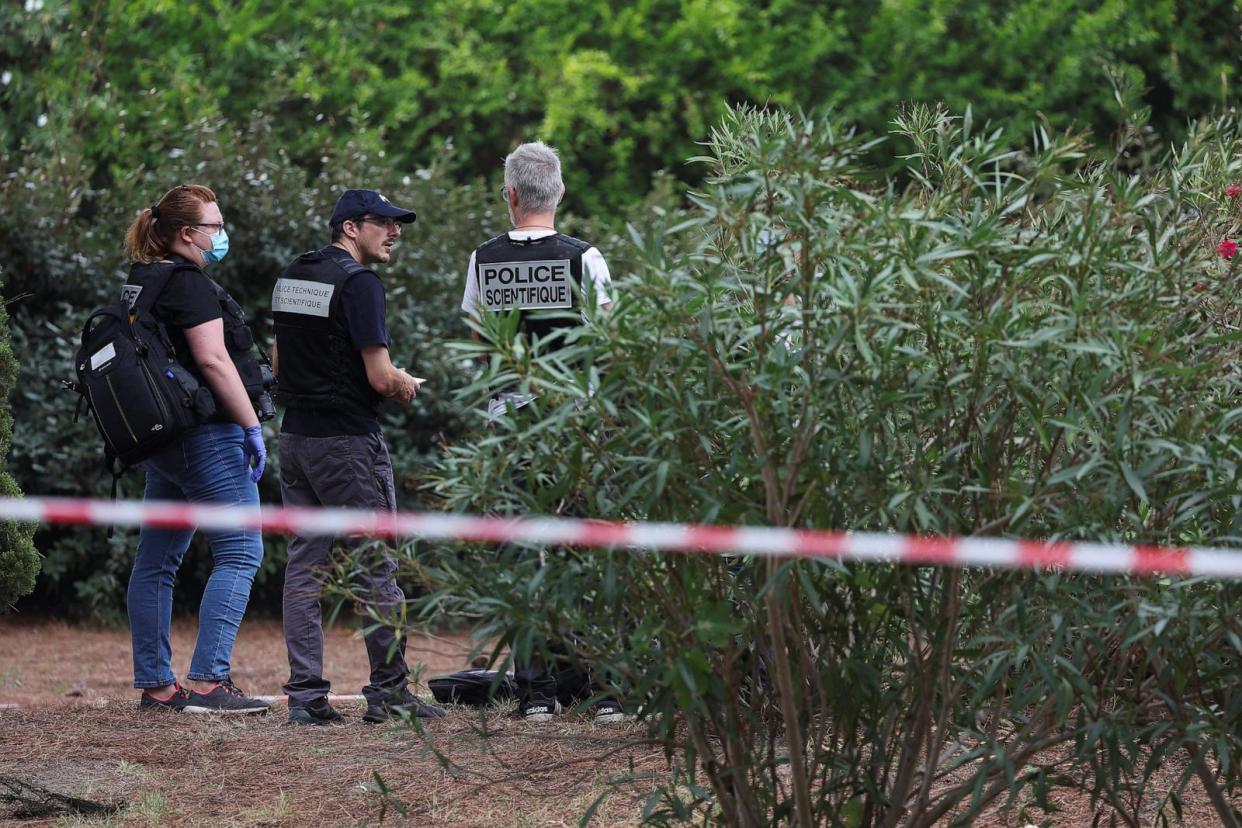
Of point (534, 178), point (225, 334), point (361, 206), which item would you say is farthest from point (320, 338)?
point (534, 178)

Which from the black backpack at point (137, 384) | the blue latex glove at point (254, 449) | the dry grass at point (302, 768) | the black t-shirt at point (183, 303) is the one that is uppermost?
the black t-shirt at point (183, 303)

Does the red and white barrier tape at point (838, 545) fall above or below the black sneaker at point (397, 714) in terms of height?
above

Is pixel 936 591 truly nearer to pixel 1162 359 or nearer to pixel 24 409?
pixel 1162 359

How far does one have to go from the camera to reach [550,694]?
5969 mm

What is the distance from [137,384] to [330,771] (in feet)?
5.04

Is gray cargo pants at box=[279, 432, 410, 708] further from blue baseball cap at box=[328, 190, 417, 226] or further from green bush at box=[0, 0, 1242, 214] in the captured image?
green bush at box=[0, 0, 1242, 214]

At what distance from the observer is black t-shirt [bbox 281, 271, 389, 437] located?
554cm

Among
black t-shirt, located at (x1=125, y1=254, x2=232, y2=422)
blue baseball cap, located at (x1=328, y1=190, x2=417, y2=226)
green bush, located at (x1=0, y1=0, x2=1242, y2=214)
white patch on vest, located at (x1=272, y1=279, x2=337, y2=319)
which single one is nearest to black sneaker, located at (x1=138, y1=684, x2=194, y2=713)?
black t-shirt, located at (x1=125, y1=254, x2=232, y2=422)

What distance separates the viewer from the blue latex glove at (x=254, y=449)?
19.5ft

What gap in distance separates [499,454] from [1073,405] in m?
1.13

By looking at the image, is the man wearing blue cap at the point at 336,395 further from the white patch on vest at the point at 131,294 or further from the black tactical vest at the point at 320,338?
the white patch on vest at the point at 131,294

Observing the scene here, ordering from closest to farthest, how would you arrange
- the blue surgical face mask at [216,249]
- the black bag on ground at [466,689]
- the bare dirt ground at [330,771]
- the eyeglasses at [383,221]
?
the bare dirt ground at [330,771] → the eyeglasses at [383,221] → the blue surgical face mask at [216,249] → the black bag on ground at [466,689]

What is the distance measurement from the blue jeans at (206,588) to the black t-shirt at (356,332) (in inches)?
17.7

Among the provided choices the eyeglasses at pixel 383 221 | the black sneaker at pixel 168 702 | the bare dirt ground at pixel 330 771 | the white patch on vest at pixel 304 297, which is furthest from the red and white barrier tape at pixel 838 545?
the black sneaker at pixel 168 702
